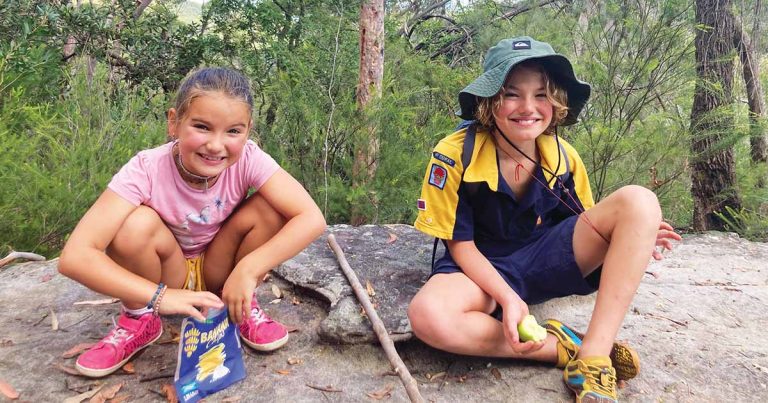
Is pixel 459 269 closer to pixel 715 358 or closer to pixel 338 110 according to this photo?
pixel 715 358

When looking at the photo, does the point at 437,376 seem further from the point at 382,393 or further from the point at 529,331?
the point at 529,331

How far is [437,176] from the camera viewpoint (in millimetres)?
2029

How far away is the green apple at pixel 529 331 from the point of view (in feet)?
5.48

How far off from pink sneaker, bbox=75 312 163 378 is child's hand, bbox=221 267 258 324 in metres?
0.37

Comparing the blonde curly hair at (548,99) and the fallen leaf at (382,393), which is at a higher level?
the blonde curly hair at (548,99)

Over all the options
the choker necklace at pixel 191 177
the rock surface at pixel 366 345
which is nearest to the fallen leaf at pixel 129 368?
the rock surface at pixel 366 345

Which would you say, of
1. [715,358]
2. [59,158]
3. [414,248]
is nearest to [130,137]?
[59,158]

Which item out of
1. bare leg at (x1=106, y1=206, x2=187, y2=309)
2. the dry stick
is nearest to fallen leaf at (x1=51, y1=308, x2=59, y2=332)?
bare leg at (x1=106, y1=206, x2=187, y2=309)

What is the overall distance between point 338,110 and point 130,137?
1.57m

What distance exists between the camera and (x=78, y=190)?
2912 millimetres

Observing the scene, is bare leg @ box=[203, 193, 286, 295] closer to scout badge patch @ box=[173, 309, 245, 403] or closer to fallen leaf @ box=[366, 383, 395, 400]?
scout badge patch @ box=[173, 309, 245, 403]

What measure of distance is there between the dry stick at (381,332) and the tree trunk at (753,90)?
15.2 ft

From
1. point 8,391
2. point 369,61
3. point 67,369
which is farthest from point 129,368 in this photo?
point 369,61

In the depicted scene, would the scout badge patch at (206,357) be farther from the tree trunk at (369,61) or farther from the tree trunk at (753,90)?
the tree trunk at (753,90)
